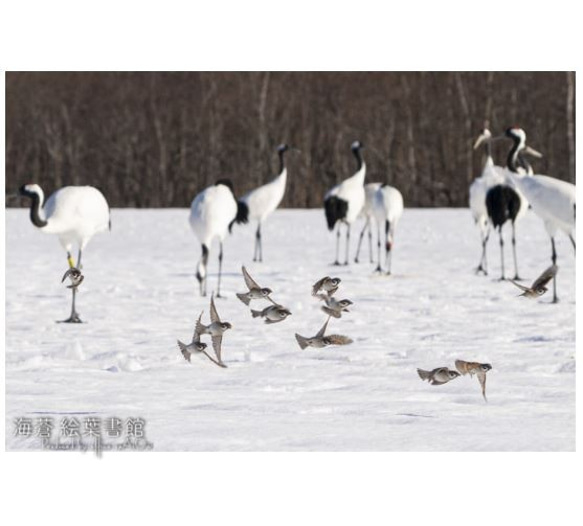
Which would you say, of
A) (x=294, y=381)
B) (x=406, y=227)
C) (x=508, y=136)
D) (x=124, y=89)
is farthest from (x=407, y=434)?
(x=124, y=89)

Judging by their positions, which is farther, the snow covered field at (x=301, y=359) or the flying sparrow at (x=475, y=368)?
the snow covered field at (x=301, y=359)

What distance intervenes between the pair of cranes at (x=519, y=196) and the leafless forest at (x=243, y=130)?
6528 mm

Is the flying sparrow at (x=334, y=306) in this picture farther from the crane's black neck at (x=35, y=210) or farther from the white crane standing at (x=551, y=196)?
the white crane standing at (x=551, y=196)

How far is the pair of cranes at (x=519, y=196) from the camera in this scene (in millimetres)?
7238

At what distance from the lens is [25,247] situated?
477 inches

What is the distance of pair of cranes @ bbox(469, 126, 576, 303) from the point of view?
7.24 metres

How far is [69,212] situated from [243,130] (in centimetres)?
1090

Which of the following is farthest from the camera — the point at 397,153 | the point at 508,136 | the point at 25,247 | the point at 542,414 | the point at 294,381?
the point at 397,153

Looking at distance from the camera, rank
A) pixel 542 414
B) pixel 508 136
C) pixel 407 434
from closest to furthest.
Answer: pixel 407 434 → pixel 542 414 → pixel 508 136

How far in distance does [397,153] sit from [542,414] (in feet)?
44.9

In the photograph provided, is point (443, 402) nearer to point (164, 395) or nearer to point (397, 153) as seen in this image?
point (164, 395)

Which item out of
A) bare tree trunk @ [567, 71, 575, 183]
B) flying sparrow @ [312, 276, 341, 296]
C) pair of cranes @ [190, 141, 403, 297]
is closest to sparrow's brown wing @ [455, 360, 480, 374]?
flying sparrow @ [312, 276, 341, 296]

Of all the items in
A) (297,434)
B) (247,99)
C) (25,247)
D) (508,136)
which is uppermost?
(247,99)

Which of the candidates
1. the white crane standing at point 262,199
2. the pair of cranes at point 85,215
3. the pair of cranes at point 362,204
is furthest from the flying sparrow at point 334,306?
the white crane standing at point 262,199
